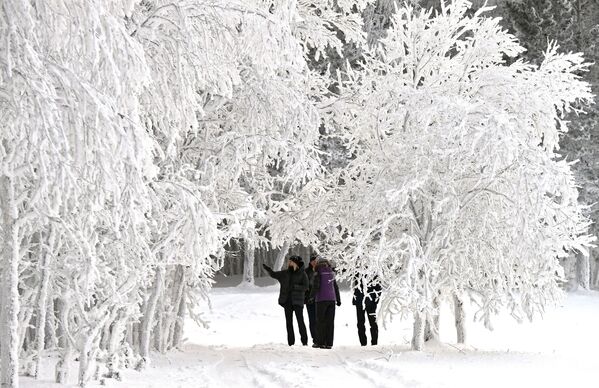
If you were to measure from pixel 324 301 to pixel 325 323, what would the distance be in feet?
1.36

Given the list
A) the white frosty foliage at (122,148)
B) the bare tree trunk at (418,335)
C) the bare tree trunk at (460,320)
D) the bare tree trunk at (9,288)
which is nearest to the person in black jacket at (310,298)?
the white frosty foliage at (122,148)

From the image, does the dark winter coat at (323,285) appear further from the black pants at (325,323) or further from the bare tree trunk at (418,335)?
the bare tree trunk at (418,335)

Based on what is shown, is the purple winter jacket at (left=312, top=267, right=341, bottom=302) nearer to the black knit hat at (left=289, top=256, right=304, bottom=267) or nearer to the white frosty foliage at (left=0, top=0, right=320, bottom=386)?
the black knit hat at (left=289, top=256, right=304, bottom=267)

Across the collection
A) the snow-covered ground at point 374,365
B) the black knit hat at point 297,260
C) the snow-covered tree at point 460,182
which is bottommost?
the snow-covered ground at point 374,365

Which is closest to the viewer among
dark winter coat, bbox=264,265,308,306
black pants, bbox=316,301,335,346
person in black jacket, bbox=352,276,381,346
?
person in black jacket, bbox=352,276,381,346

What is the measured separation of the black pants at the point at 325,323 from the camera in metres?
14.8

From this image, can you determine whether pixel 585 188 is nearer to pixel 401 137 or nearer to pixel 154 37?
pixel 401 137

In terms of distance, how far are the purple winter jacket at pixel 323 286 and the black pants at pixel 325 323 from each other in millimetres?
101

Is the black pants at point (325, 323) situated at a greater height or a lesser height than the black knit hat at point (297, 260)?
lesser

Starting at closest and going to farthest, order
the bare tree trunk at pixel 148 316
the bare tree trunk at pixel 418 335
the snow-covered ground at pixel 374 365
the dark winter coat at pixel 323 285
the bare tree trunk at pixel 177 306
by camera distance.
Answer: the snow-covered ground at pixel 374 365 → the bare tree trunk at pixel 148 316 → the bare tree trunk at pixel 418 335 → the bare tree trunk at pixel 177 306 → the dark winter coat at pixel 323 285

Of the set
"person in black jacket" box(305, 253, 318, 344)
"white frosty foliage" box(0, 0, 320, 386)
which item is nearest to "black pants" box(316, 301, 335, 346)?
"person in black jacket" box(305, 253, 318, 344)

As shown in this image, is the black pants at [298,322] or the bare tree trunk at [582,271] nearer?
the black pants at [298,322]

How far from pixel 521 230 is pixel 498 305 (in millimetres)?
1393

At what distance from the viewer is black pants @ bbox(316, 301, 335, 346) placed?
14805mm
